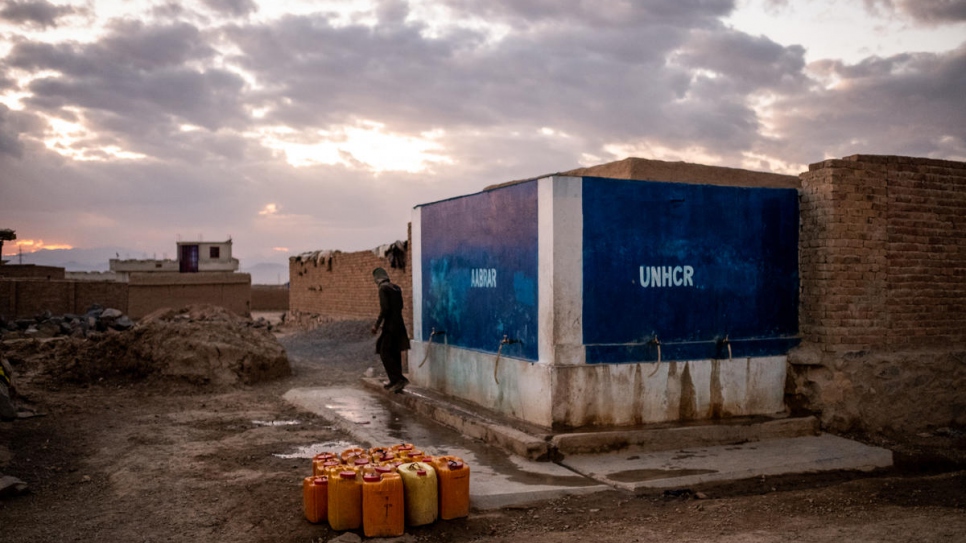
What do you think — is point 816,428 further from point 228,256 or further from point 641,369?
point 228,256

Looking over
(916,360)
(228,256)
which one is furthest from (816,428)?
(228,256)

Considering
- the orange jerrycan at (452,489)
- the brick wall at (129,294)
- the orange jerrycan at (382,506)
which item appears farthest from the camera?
the brick wall at (129,294)

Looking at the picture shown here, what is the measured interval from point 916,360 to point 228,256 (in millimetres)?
51789

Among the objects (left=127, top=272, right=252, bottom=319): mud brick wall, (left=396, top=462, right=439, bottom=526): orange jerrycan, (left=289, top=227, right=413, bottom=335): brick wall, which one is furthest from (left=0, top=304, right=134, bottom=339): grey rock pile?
(left=396, top=462, right=439, bottom=526): orange jerrycan

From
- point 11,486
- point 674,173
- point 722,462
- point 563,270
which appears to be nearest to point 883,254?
point 722,462

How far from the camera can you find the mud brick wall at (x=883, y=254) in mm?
8156

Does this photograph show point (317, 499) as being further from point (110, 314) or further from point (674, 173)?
point (110, 314)

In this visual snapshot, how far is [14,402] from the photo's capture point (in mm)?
9391

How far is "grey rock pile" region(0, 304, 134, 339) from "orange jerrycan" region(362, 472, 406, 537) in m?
13.1

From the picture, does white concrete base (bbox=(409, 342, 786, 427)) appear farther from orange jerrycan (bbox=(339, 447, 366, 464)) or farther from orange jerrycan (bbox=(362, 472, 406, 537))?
orange jerrycan (bbox=(362, 472, 406, 537))

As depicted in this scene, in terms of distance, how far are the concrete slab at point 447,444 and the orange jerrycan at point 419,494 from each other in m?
0.53

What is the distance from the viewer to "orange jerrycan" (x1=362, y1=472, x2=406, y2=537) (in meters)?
4.98

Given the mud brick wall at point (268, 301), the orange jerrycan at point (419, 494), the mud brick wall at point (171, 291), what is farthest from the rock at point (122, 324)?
the mud brick wall at point (268, 301)

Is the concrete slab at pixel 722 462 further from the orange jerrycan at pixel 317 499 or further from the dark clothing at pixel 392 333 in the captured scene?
the dark clothing at pixel 392 333
